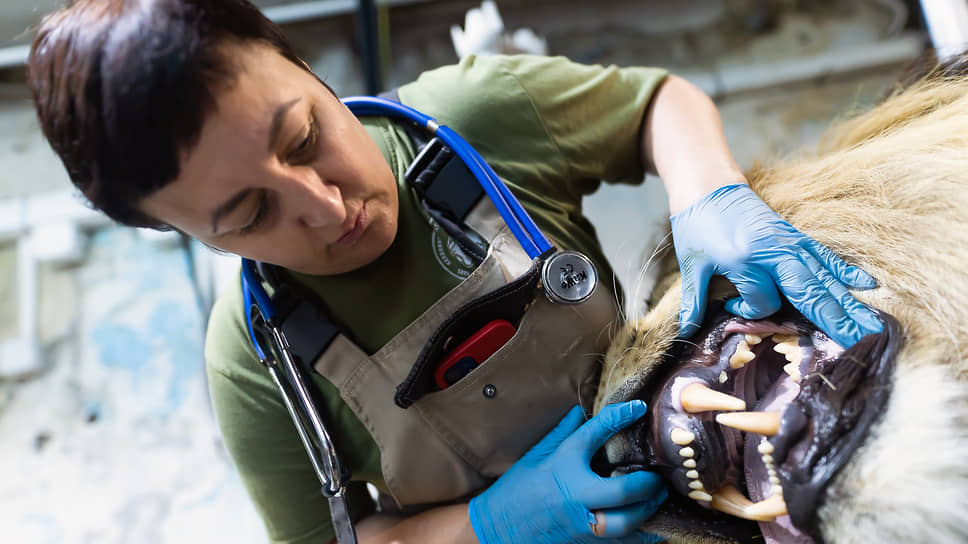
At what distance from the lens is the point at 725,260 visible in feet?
2.56

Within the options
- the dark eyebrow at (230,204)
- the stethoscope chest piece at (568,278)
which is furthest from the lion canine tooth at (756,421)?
the dark eyebrow at (230,204)

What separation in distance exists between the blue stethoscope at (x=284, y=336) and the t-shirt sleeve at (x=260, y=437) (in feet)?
0.21

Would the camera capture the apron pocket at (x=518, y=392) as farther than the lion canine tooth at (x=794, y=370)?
Yes

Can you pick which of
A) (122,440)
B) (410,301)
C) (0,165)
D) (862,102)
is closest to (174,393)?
(122,440)

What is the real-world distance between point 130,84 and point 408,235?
41 cm

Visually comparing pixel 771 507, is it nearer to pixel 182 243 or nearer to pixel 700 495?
pixel 700 495

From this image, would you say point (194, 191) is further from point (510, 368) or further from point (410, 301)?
point (510, 368)

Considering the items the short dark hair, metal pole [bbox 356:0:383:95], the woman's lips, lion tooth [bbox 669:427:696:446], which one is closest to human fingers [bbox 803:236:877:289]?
lion tooth [bbox 669:427:696:446]

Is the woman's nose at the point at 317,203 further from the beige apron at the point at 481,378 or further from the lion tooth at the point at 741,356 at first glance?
the lion tooth at the point at 741,356

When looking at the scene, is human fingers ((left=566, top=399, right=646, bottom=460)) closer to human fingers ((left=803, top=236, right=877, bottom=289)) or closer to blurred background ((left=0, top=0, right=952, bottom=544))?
human fingers ((left=803, top=236, right=877, bottom=289))

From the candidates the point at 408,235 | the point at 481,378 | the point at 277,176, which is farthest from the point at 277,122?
the point at 481,378

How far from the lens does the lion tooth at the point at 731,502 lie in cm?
68

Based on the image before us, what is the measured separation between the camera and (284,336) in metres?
0.86

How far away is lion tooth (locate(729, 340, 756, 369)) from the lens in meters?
0.73
